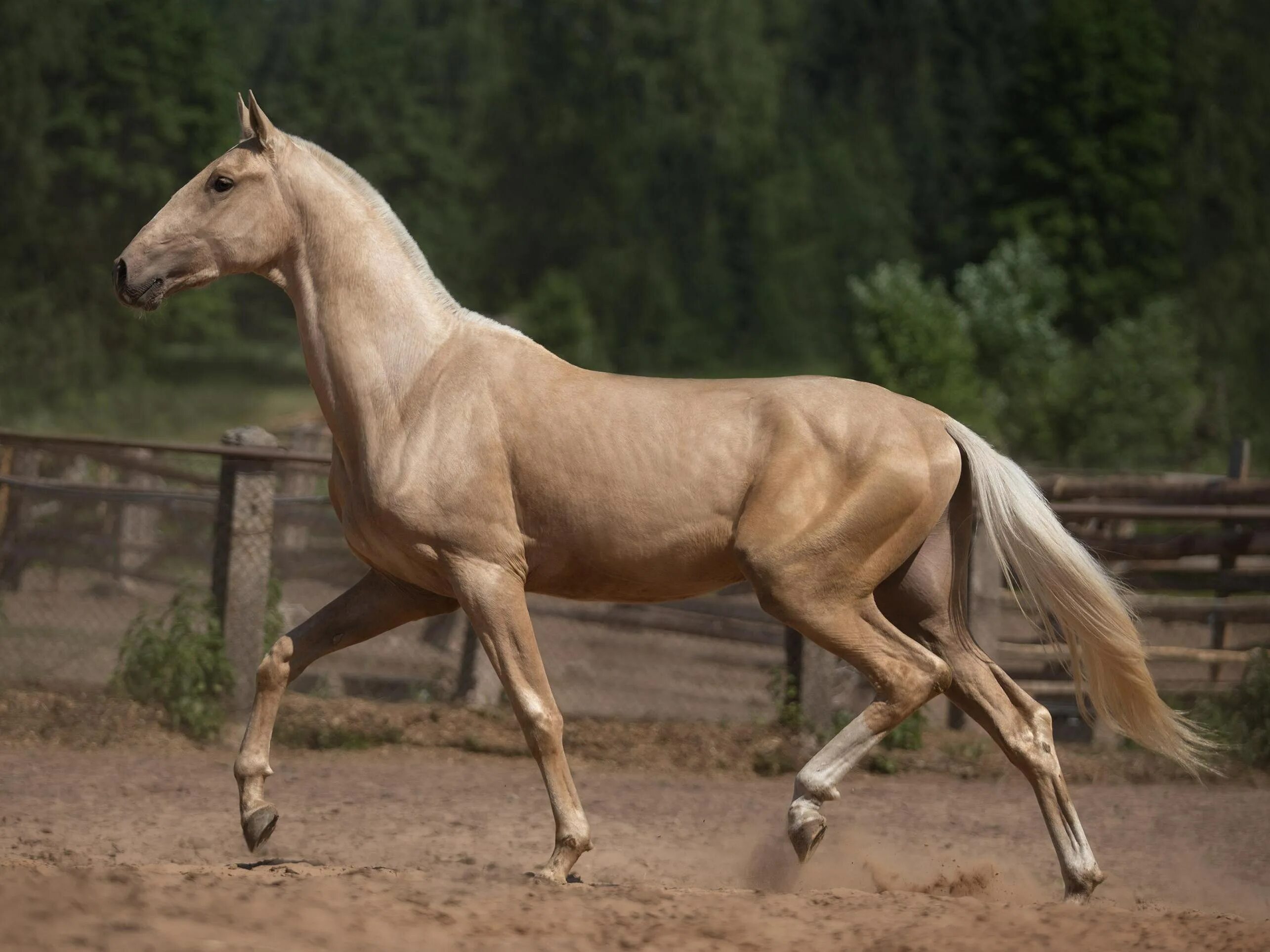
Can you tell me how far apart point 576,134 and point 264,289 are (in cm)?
1155

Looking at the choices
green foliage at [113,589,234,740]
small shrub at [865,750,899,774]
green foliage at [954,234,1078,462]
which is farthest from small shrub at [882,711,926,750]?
green foliage at [954,234,1078,462]

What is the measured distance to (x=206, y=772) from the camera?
6.88 metres

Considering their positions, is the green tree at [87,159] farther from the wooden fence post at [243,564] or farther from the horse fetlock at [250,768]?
the horse fetlock at [250,768]

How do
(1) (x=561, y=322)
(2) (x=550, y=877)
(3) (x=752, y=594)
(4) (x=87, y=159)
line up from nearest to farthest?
Result: (2) (x=550, y=877) < (3) (x=752, y=594) < (4) (x=87, y=159) < (1) (x=561, y=322)

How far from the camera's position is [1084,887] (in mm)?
4629

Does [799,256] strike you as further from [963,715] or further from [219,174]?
[219,174]

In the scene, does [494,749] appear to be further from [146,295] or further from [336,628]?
[146,295]

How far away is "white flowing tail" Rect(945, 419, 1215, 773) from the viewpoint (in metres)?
4.81

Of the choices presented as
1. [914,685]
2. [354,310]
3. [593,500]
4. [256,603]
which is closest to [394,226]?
[354,310]

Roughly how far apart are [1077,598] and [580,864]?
7.01ft

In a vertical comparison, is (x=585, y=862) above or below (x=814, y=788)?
below

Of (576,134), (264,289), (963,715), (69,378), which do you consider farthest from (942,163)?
(963,715)

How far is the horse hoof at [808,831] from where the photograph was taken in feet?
14.6

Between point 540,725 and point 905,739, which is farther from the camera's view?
point 905,739
